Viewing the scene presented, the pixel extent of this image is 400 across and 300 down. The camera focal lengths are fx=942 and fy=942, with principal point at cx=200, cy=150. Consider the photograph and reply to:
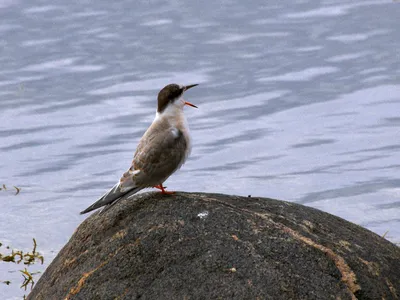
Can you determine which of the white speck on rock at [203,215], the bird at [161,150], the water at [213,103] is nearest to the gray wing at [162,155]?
the bird at [161,150]

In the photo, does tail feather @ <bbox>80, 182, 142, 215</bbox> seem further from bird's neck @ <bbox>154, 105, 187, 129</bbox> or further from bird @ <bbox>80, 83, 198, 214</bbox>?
bird's neck @ <bbox>154, 105, 187, 129</bbox>

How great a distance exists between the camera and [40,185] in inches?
635

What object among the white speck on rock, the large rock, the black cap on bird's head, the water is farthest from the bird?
the water

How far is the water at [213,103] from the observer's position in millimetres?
15570

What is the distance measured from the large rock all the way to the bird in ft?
0.55

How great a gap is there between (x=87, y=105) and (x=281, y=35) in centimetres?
661

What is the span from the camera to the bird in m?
8.05

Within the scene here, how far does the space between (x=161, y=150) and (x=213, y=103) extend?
1143 centimetres

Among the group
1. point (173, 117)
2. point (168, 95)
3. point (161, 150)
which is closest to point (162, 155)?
point (161, 150)

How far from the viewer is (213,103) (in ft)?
64.1

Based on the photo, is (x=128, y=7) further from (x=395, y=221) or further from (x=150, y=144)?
(x=150, y=144)

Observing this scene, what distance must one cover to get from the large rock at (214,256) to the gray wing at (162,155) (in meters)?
0.22

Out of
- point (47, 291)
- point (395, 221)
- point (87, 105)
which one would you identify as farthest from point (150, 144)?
point (87, 105)

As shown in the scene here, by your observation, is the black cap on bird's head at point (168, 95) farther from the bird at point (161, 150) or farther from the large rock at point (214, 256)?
the large rock at point (214, 256)
